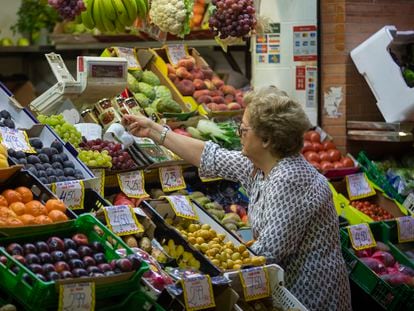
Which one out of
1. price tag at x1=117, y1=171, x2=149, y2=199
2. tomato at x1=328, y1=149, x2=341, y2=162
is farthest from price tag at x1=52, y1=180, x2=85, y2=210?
tomato at x1=328, y1=149, x2=341, y2=162

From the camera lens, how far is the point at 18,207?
3.29 metres

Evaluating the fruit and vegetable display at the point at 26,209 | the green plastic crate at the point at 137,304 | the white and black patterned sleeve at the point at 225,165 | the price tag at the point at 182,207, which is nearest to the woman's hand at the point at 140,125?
the white and black patterned sleeve at the point at 225,165

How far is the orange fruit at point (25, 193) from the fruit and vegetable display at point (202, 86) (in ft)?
8.50

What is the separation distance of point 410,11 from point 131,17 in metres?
2.31

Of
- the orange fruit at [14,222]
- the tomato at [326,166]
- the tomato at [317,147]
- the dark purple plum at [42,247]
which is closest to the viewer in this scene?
the dark purple plum at [42,247]

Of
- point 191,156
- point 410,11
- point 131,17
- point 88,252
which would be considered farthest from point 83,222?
point 410,11

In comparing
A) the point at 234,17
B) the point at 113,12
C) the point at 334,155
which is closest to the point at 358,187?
the point at 334,155

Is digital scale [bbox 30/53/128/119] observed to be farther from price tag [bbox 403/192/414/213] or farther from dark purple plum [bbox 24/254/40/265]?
dark purple plum [bbox 24/254/40/265]

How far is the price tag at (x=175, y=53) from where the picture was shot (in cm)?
619

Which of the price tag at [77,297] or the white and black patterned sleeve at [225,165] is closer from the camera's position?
the price tag at [77,297]

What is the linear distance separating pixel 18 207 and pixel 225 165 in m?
1.31

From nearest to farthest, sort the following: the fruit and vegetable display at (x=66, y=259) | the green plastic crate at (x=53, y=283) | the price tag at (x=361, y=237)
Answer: the green plastic crate at (x=53, y=283) < the fruit and vegetable display at (x=66, y=259) < the price tag at (x=361, y=237)

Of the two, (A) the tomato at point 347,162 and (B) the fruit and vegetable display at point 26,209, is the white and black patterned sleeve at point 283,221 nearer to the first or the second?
(B) the fruit and vegetable display at point 26,209

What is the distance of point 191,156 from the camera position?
4.40 metres
